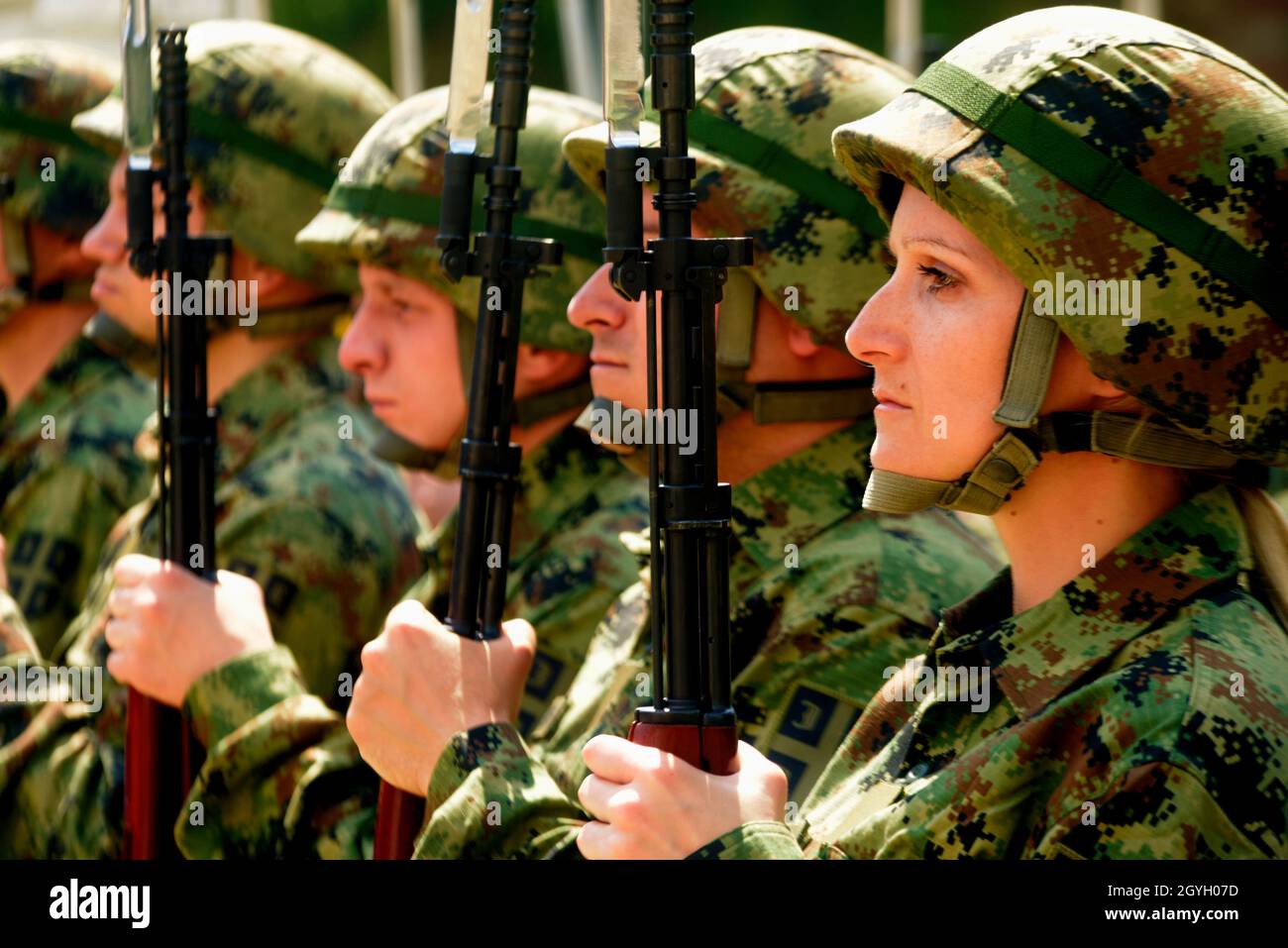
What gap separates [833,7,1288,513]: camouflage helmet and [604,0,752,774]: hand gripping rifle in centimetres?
40

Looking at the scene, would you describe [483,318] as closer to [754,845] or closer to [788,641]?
[788,641]

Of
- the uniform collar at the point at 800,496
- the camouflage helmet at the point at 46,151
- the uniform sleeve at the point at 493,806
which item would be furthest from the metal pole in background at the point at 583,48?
the uniform sleeve at the point at 493,806

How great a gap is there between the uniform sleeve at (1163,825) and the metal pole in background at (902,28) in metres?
10.4

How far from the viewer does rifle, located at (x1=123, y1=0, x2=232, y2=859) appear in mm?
5113

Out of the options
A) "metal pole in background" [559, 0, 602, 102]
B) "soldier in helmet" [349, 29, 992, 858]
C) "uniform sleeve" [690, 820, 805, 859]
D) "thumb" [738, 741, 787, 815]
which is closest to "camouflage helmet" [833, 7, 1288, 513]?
"thumb" [738, 741, 787, 815]

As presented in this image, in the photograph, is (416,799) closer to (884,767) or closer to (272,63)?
(884,767)

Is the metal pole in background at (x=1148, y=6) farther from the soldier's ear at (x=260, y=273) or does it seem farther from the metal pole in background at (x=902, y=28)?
the soldier's ear at (x=260, y=273)

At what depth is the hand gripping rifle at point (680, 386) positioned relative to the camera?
343 cm

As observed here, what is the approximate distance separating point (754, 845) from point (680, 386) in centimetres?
74

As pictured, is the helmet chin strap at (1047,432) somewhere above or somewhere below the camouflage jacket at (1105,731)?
above

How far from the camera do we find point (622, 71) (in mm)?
3529
